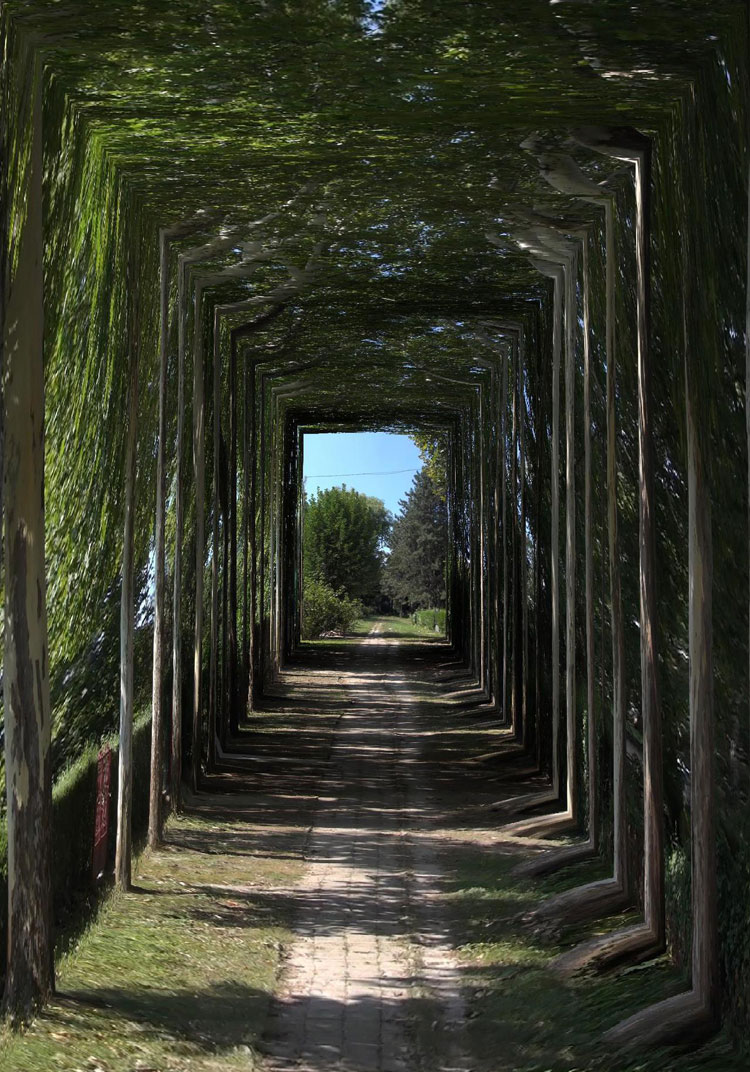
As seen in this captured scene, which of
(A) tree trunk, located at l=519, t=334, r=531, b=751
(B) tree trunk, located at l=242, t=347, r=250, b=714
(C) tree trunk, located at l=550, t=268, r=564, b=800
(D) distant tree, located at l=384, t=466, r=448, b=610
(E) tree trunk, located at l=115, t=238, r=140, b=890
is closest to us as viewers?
(E) tree trunk, located at l=115, t=238, r=140, b=890

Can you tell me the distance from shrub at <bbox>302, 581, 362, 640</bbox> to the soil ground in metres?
27.1

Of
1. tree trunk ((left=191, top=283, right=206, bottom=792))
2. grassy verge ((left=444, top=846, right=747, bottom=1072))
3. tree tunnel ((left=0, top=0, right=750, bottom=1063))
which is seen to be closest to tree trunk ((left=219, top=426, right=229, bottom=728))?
tree tunnel ((left=0, top=0, right=750, bottom=1063))

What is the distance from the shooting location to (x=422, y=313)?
1639 centimetres

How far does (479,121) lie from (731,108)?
248 centimetres

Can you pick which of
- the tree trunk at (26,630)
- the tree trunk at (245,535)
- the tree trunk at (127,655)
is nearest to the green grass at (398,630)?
the tree trunk at (245,535)

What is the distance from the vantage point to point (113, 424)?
9906 millimetres

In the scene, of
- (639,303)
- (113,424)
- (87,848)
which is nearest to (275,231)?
(113,424)

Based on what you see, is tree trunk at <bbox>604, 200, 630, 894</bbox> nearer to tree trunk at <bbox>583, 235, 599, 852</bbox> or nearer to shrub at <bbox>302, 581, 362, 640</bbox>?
tree trunk at <bbox>583, 235, 599, 852</bbox>

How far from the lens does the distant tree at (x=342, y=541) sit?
5334 cm

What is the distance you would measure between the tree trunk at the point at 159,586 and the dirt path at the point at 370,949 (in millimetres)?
1301

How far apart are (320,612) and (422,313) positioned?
28.1 m

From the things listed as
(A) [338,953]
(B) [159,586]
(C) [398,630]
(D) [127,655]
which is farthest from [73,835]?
(C) [398,630]

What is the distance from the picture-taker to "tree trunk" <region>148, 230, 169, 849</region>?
37.8ft

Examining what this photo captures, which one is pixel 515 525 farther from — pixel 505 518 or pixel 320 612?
pixel 320 612
